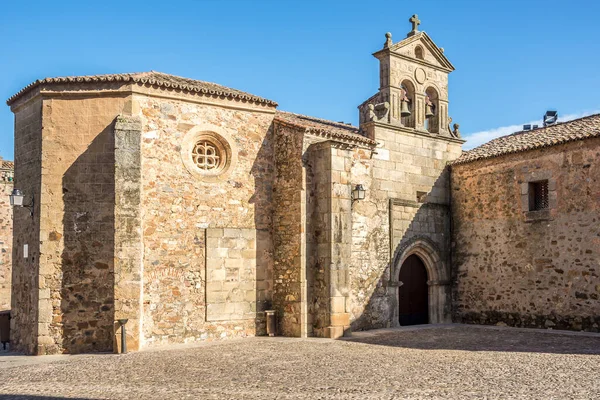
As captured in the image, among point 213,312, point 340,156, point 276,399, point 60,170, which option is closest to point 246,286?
point 213,312

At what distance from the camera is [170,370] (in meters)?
9.22

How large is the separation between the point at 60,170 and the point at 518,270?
1107cm

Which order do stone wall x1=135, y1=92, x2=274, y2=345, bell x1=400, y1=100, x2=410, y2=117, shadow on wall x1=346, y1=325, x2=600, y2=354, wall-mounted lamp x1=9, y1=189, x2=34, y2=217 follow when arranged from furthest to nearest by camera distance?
bell x1=400, y1=100, x2=410, y2=117 → stone wall x1=135, y1=92, x2=274, y2=345 → wall-mounted lamp x1=9, y1=189, x2=34, y2=217 → shadow on wall x1=346, y1=325, x2=600, y2=354

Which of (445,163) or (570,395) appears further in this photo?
(445,163)

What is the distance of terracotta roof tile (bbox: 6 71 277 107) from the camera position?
1198cm

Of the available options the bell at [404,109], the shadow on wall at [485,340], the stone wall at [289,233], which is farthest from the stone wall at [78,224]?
the bell at [404,109]

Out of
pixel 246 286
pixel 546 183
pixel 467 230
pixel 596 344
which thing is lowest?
pixel 596 344

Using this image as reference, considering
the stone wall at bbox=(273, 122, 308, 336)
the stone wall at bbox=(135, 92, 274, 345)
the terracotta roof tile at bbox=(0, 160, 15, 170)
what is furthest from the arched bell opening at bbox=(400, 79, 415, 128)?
the terracotta roof tile at bbox=(0, 160, 15, 170)

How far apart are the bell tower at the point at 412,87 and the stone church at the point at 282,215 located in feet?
0.17

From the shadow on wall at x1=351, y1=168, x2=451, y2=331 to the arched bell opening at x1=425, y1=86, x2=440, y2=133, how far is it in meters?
1.40

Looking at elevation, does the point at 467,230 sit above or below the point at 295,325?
above

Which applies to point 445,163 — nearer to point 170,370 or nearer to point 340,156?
point 340,156

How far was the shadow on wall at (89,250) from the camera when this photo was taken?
1149cm

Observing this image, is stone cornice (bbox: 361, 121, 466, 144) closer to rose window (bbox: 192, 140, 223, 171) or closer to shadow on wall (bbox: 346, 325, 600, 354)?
rose window (bbox: 192, 140, 223, 171)
